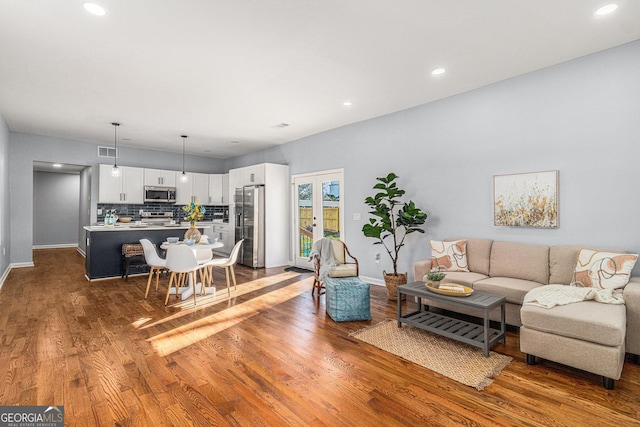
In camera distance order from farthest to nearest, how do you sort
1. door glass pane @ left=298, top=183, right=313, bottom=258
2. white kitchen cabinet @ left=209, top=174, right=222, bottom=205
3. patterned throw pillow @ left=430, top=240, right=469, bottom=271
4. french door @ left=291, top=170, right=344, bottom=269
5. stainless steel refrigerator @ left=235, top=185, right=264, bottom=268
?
white kitchen cabinet @ left=209, top=174, right=222, bottom=205, stainless steel refrigerator @ left=235, top=185, right=264, bottom=268, door glass pane @ left=298, top=183, right=313, bottom=258, french door @ left=291, top=170, right=344, bottom=269, patterned throw pillow @ left=430, top=240, right=469, bottom=271

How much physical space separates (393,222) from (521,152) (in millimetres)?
1973

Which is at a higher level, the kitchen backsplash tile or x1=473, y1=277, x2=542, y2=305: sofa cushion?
the kitchen backsplash tile

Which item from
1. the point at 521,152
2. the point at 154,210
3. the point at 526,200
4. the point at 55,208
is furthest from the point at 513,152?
the point at 55,208

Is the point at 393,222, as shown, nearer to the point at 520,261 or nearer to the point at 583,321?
the point at 520,261

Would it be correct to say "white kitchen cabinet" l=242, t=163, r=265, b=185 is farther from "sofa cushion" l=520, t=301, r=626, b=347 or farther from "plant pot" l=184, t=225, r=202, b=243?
"sofa cushion" l=520, t=301, r=626, b=347

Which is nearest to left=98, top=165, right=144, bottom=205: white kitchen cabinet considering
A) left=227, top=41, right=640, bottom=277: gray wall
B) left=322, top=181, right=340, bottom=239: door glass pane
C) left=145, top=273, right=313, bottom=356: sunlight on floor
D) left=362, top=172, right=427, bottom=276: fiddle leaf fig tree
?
left=145, top=273, right=313, bottom=356: sunlight on floor

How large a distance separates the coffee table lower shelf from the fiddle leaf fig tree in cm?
117

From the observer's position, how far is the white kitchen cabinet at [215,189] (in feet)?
30.2

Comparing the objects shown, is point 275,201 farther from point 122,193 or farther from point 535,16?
point 535,16

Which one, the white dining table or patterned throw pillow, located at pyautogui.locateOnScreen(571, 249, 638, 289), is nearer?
patterned throw pillow, located at pyautogui.locateOnScreen(571, 249, 638, 289)

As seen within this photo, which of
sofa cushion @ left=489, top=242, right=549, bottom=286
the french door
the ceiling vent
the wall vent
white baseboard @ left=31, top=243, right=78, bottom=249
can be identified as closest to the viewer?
sofa cushion @ left=489, top=242, right=549, bottom=286

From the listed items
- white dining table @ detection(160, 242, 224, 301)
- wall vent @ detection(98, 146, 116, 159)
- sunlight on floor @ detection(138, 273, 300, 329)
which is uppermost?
wall vent @ detection(98, 146, 116, 159)

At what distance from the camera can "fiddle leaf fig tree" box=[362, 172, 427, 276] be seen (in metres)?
4.59

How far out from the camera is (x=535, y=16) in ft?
8.93
